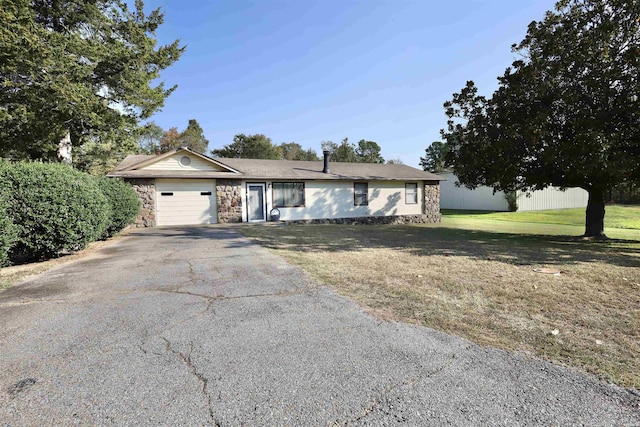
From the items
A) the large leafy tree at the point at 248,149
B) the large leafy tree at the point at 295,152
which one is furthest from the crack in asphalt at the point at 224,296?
the large leafy tree at the point at 295,152

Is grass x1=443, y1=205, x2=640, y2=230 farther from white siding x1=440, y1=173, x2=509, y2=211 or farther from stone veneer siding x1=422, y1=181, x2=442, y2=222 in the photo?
stone veneer siding x1=422, y1=181, x2=442, y2=222

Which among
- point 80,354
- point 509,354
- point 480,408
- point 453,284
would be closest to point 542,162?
point 453,284

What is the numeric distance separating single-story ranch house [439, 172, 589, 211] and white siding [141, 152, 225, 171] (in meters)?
19.6

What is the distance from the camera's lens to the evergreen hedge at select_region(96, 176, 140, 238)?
9.34 meters

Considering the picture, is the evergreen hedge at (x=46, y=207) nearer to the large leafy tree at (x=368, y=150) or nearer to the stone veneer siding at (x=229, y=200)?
the stone veneer siding at (x=229, y=200)

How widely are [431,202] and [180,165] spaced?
14.5 meters

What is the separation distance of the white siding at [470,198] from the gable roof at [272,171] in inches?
378

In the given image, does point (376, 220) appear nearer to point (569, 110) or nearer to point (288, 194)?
point (288, 194)

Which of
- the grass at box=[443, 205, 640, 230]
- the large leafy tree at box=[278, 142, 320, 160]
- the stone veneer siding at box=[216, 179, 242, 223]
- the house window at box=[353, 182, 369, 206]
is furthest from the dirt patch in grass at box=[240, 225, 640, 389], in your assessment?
the large leafy tree at box=[278, 142, 320, 160]

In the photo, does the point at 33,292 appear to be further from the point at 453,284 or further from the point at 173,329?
the point at 453,284

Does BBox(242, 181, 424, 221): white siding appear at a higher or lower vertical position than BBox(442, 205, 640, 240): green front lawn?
higher

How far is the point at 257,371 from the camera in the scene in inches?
95.1

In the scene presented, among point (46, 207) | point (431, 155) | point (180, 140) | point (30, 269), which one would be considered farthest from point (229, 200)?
point (431, 155)

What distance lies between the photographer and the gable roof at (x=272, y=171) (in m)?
14.3
